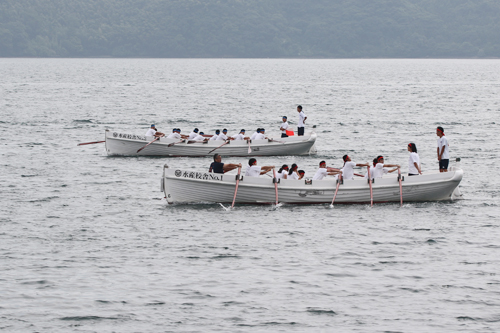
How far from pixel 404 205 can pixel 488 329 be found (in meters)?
12.1

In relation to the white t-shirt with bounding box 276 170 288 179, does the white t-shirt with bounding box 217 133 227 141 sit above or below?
above

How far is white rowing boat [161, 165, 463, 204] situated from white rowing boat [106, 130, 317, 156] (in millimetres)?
12547

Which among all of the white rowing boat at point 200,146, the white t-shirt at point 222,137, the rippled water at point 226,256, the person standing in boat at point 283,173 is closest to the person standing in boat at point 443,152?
the rippled water at point 226,256

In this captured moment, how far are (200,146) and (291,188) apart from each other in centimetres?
1365

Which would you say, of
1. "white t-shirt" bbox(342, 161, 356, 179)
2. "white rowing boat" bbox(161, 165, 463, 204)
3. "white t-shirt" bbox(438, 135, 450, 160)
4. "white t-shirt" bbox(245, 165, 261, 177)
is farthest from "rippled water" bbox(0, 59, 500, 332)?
"white t-shirt" bbox(438, 135, 450, 160)

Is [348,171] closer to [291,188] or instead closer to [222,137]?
[291,188]

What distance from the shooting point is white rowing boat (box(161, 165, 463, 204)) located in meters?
27.3

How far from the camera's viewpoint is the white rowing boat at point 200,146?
4031 cm

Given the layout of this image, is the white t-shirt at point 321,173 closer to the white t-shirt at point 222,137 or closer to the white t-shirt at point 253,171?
the white t-shirt at point 253,171

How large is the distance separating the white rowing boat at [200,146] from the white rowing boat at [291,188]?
12.5 metres

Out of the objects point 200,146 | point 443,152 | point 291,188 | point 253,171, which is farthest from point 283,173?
point 200,146

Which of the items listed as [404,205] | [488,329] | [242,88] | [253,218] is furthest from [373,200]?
[242,88]

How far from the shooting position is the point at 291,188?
90.2 ft

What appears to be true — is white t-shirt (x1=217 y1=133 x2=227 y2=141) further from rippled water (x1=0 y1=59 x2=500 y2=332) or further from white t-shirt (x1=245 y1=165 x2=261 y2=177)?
white t-shirt (x1=245 y1=165 x2=261 y2=177)
